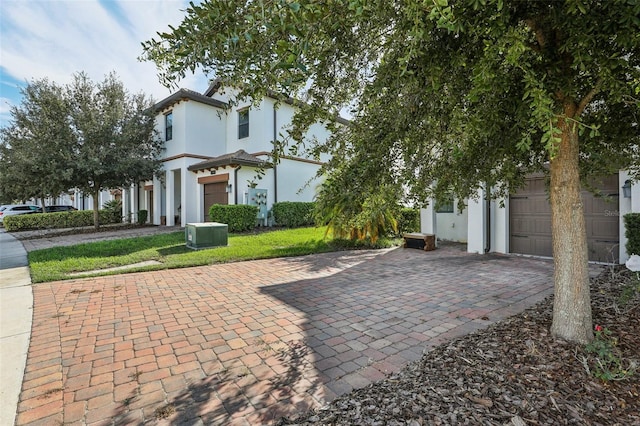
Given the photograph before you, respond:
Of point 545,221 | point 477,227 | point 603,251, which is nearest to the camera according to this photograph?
point 603,251

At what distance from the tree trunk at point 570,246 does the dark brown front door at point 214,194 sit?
13.7 m

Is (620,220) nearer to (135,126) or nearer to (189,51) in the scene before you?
(189,51)

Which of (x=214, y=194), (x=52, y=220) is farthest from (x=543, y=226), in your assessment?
(x=52, y=220)

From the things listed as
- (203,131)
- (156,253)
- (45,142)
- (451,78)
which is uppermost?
(203,131)

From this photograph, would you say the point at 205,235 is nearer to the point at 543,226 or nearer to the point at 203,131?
the point at 203,131

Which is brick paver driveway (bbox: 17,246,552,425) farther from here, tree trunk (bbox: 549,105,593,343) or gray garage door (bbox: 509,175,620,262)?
gray garage door (bbox: 509,175,620,262)

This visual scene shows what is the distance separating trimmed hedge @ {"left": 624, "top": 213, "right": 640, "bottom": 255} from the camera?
6320 mm

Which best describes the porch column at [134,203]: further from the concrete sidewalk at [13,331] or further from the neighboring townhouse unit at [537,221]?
the neighboring townhouse unit at [537,221]

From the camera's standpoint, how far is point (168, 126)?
56.5 feet

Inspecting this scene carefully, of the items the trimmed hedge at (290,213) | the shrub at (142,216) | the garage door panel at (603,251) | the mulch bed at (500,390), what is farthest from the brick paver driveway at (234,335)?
the shrub at (142,216)

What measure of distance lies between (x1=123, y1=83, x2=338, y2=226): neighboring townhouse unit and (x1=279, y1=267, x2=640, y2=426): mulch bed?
1202 cm

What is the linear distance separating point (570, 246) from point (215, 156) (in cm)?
1677

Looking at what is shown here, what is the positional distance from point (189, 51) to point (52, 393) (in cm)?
295

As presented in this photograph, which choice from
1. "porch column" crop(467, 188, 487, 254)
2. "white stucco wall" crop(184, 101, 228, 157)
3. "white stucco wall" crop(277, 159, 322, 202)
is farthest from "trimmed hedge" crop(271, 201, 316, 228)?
"porch column" crop(467, 188, 487, 254)
